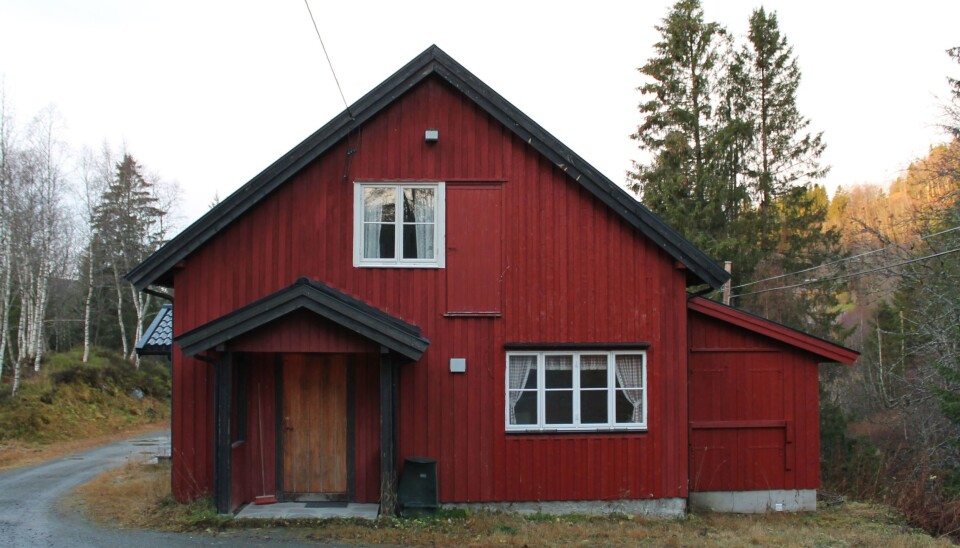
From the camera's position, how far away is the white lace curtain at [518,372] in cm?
1159

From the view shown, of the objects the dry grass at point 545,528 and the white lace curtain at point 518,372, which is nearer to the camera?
the dry grass at point 545,528

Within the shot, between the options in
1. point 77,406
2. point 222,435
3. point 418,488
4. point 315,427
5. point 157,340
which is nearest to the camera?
point 222,435

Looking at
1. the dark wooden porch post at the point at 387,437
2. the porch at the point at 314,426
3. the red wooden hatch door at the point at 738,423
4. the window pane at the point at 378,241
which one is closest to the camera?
the dark wooden porch post at the point at 387,437

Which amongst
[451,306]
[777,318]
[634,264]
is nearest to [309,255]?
[451,306]

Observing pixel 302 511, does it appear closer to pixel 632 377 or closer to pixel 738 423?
pixel 632 377

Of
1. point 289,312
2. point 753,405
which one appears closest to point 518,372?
point 289,312

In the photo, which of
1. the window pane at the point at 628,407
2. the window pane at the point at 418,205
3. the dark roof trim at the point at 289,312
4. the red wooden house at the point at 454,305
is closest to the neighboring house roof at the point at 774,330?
the red wooden house at the point at 454,305

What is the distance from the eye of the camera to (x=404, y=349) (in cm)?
1032

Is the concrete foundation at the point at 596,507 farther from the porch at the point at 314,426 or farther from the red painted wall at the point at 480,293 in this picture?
the porch at the point at 314,426

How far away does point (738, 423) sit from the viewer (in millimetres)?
12758

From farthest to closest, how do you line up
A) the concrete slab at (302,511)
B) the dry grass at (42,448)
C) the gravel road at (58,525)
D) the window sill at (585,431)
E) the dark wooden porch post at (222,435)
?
1. the dry grass at (42,448)
2. the window sill at (585,431)
3. the concrete slab at (302,511)
4. the dark wooden porch post at (222,435)
5. the gravel road at (58,525)

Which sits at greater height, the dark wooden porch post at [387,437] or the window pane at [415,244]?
the window pane at [415,244]

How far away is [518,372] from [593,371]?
1.12 m

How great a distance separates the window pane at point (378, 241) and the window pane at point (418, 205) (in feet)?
1.15
